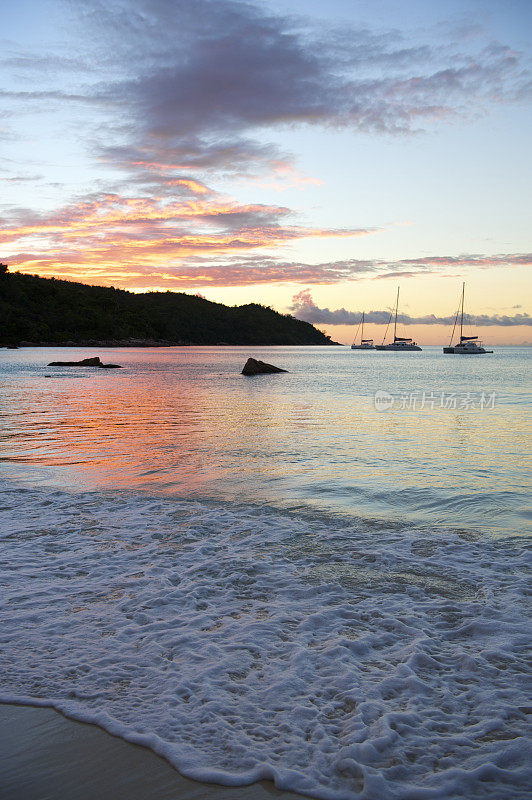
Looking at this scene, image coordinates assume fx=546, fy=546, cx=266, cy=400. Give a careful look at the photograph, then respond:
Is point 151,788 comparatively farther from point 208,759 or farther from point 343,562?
point 343,562

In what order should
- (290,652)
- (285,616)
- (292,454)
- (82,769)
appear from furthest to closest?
(292,454) < (285,616) < (290,652) < (82,769)

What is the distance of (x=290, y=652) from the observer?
4289 millimetres

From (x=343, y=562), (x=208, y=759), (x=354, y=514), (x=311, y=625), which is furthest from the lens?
(x=354, y=514)

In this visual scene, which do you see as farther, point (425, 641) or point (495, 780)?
point (425, 641)

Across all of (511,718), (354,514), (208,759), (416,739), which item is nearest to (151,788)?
(208,759)

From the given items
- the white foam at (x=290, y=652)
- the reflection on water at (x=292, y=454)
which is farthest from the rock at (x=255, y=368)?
the white foam at (x=290, y=652)

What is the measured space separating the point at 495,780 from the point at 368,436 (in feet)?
44.6

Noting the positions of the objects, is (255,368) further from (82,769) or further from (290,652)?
(82,769)

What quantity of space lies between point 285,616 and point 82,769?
7.09 feet

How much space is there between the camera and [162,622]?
15.6ft

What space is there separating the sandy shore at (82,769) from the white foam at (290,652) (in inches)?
3.4

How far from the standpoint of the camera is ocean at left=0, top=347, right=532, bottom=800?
3.29m

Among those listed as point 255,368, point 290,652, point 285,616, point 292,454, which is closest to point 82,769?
point 290,652

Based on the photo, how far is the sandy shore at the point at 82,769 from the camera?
9.58 ft
